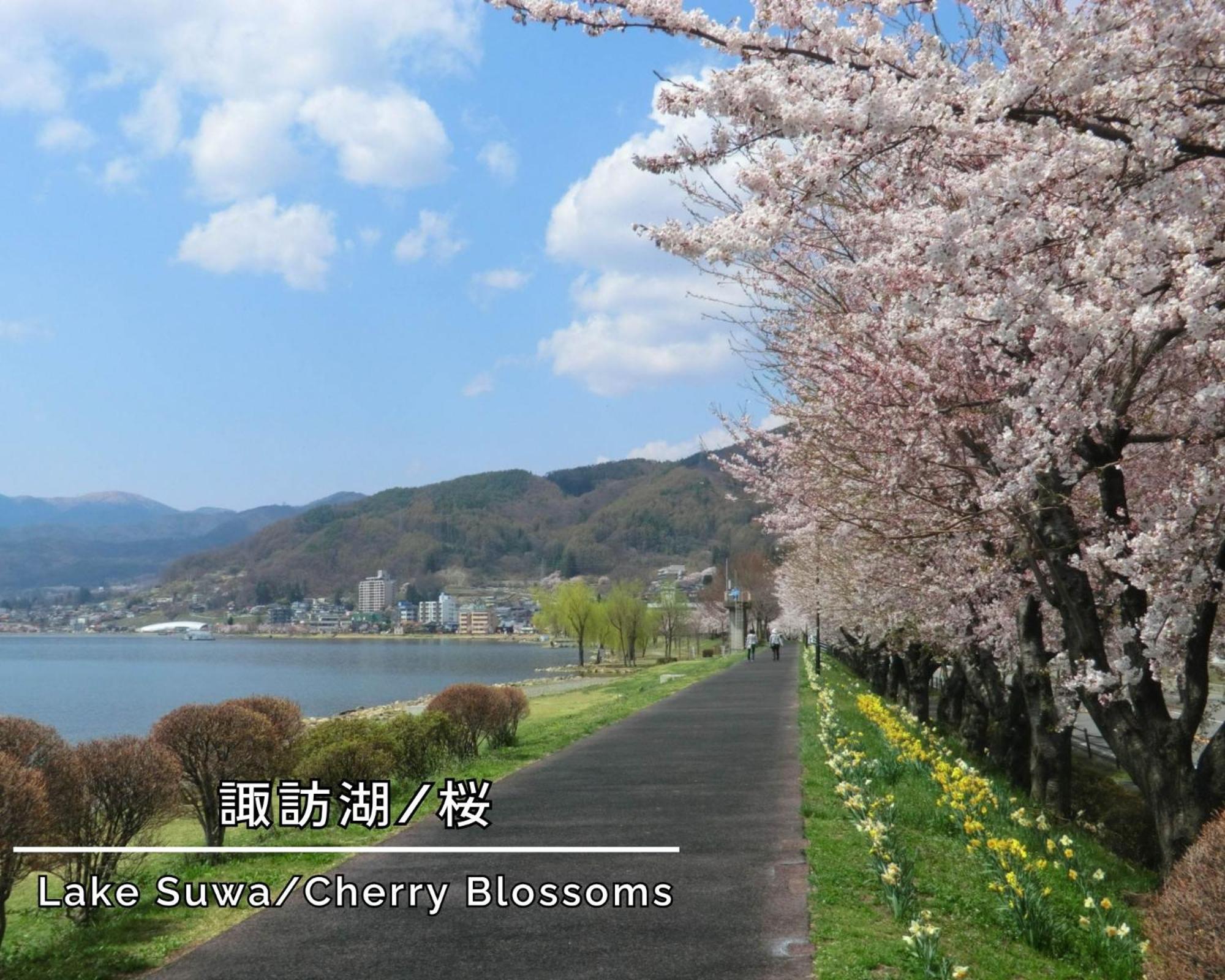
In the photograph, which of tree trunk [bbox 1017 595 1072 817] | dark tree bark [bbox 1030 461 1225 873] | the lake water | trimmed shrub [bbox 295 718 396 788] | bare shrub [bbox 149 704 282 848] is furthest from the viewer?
the lake water

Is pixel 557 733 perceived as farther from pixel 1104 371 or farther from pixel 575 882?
pixel 1104 371

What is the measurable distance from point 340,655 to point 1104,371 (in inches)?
4759

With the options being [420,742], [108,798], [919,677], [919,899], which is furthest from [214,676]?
[919,899]

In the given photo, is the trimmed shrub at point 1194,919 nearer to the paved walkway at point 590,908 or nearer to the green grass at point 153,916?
the paved walkway at point 590,908

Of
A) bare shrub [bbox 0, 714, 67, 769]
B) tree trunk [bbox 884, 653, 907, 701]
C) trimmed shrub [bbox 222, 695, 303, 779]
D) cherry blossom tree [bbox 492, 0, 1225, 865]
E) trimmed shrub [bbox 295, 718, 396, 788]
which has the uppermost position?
cherry blossom tree [bbox 492, 0, 1225, 865]

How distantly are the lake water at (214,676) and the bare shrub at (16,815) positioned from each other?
17625 mm

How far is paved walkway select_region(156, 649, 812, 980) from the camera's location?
19.2ft

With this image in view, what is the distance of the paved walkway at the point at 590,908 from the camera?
5852 millimetres

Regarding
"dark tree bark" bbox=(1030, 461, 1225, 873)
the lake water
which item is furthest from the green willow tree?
"dark tree bark" bbox=(1030, 461, 1225, 873)

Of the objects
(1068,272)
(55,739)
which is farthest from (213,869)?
(1068,272)

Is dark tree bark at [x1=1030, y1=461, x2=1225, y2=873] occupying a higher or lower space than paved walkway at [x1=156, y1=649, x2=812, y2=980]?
higher

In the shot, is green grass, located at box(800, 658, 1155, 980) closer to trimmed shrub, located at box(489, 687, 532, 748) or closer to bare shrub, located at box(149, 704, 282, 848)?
bare shrub, located at box(149, 704, 282, 848)

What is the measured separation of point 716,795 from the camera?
11.3 metres

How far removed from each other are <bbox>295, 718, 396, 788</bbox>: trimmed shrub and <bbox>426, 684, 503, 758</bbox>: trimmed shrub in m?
3.07
